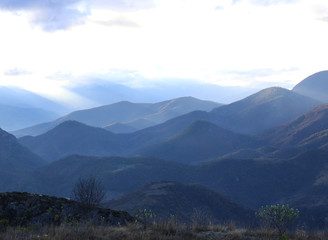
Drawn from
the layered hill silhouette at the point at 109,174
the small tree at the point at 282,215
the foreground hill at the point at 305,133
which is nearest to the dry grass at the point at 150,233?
the small tree at the point at 282,215

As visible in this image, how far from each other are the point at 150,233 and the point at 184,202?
66.2 metres

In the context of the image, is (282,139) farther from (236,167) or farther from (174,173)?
(174,173)

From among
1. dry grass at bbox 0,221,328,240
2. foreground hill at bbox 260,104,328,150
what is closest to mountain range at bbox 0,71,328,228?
foreground hill at bbox 260,104,328,150

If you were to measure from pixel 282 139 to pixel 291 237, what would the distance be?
182m

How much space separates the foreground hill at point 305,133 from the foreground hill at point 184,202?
3489 inches

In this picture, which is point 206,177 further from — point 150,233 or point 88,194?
point 150,233

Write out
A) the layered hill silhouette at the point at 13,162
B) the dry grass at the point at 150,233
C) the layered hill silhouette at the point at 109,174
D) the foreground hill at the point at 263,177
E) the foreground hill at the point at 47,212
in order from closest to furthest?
the dry grass at the point at 150,233 → the foreground hill at the point at 47,212 → the foreground hill at the point at 263,177 → the layered hill silhouette at the point at 109,174 → the layered hill silhouette at the point at 13,162

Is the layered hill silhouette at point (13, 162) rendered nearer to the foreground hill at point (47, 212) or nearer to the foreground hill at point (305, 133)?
the foreground hill at point (47, 212)

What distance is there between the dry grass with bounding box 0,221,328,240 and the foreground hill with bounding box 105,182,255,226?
54.3 meters

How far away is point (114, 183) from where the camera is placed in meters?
125

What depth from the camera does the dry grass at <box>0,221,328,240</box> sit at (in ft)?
29.6

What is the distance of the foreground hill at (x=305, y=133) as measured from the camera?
516 ft

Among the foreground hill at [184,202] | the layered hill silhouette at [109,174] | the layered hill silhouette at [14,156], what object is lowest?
the foreground hill at [184,202]

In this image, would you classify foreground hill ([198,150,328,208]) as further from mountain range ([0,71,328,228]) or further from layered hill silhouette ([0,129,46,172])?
layered hill silhouette ([0,129,46,172])
